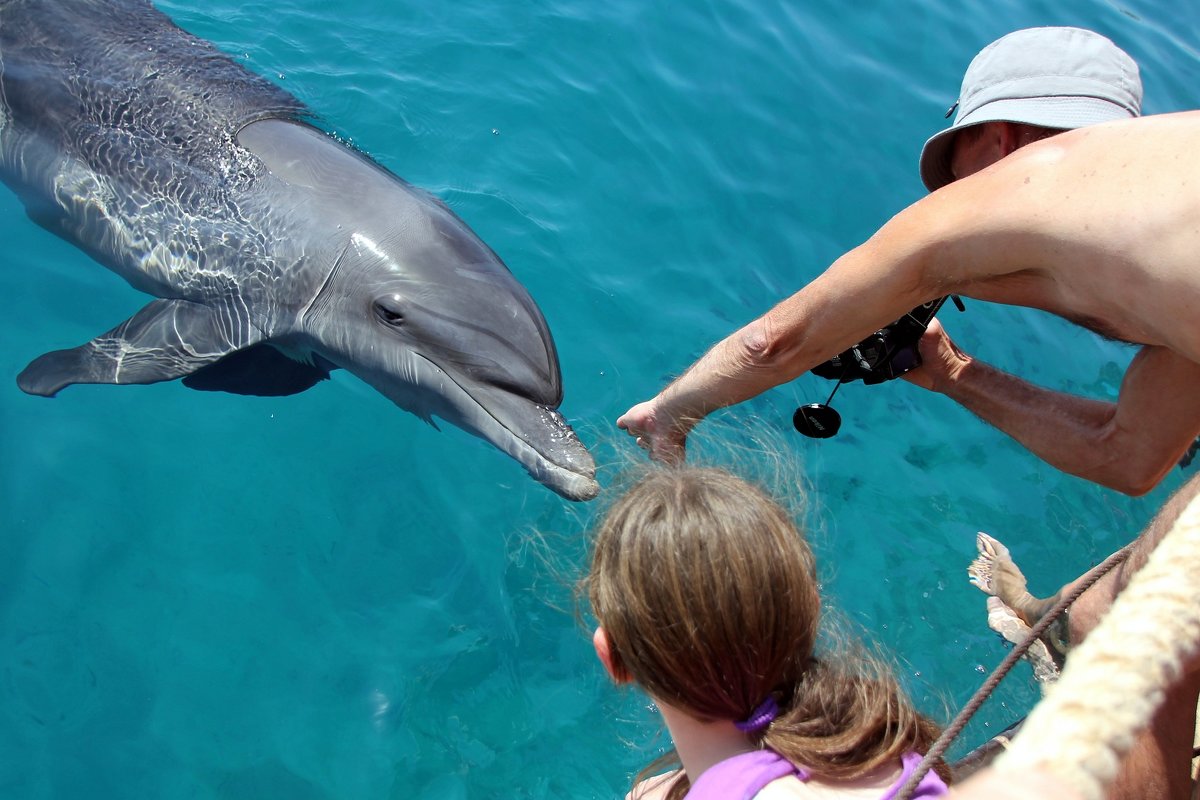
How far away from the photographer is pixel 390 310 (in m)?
5.06

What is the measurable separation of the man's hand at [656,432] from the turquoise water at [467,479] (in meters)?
0.23

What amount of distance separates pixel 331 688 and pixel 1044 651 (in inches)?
140

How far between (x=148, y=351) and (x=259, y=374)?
2.06 feet

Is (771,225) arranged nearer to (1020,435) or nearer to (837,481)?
(837,481)

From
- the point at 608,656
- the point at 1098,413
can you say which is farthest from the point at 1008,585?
the point at 608,656

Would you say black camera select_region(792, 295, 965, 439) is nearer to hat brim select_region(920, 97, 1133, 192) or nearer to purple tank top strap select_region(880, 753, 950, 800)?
hat brim select_region(920, 97, 1133, 192)

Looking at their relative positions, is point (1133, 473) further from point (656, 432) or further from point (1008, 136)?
point (656, 432)

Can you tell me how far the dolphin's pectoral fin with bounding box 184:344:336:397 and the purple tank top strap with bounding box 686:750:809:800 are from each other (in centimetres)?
406

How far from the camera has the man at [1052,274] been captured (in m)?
2.53

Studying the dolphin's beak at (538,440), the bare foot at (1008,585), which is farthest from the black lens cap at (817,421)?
the bare foot at (1008,585)

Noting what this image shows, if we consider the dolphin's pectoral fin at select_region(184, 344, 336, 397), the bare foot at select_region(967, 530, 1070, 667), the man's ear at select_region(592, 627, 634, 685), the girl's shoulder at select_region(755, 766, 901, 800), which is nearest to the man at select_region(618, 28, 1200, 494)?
the bare foot at select_region(967, 530, 1070, 667)

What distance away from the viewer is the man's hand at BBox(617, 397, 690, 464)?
3.72m

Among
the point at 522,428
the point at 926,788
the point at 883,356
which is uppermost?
the point at 926,788

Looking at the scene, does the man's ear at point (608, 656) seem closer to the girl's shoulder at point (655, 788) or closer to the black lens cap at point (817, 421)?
the girl's shoulder at point (655, 788)
